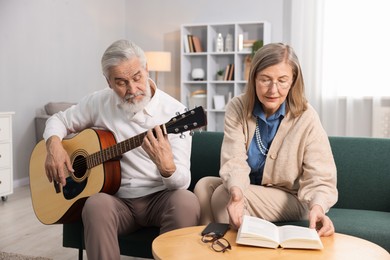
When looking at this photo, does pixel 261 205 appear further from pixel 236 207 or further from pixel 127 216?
pixel 127 216

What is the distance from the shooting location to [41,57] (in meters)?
5.11

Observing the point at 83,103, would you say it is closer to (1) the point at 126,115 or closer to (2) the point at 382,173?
(1) the point at 126,115

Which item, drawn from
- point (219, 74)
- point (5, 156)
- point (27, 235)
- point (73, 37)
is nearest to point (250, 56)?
point (219, 74)

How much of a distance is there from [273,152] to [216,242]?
2.01 ft

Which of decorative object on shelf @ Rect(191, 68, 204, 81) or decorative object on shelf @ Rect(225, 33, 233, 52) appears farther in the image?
decorative object on shelf @ Rect(191, 68, 204, 81)

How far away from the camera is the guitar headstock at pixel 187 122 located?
1784mm

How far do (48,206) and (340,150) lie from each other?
1.36 m

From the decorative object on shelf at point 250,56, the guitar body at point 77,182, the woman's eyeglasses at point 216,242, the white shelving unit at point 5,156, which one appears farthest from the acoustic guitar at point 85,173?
the decorative object on shelf at point 250,56

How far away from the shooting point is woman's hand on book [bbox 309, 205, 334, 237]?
158 cm

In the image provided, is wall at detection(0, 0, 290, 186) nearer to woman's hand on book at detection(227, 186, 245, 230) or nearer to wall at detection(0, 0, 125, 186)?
wall at detection(0, 0, 125, 186)

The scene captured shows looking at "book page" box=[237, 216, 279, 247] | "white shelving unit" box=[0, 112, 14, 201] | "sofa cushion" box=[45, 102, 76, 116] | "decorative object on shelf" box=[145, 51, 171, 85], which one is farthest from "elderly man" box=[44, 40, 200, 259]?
"decorative object on shelf" box=[145, 51, 171, 85]

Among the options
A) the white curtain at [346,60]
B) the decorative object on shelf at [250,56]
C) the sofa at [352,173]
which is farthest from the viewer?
the decorative object on shelf at [250,56]

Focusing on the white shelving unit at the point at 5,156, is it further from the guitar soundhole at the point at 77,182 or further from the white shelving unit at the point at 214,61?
the white shelving unit at the point at 214,61

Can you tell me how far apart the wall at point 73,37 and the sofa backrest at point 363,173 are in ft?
11.1
